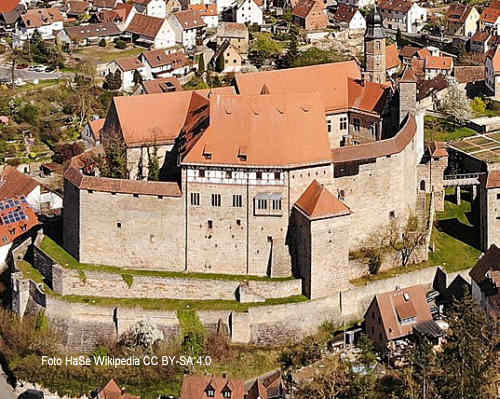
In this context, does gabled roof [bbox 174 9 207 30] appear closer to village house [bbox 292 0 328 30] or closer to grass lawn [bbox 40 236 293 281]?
village house [bbox 292 0 328 30]

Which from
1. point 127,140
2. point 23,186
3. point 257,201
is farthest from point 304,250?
point 23,186

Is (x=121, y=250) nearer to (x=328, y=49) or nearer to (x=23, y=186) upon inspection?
(x=23, y=186)

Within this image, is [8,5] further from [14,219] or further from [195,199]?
[195,199]

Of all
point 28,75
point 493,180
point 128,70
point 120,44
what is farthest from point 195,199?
point 120,44

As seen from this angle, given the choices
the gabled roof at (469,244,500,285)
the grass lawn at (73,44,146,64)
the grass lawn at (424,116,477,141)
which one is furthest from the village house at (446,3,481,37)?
the gabled roof at (469,244,500,285)

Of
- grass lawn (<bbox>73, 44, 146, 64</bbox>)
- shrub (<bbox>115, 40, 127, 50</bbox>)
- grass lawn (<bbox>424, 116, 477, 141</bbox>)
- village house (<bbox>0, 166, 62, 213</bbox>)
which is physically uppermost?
shrub (<bbox>115, 40, 127, 50</bbox>)

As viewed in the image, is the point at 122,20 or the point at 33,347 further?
the point at 122,20
